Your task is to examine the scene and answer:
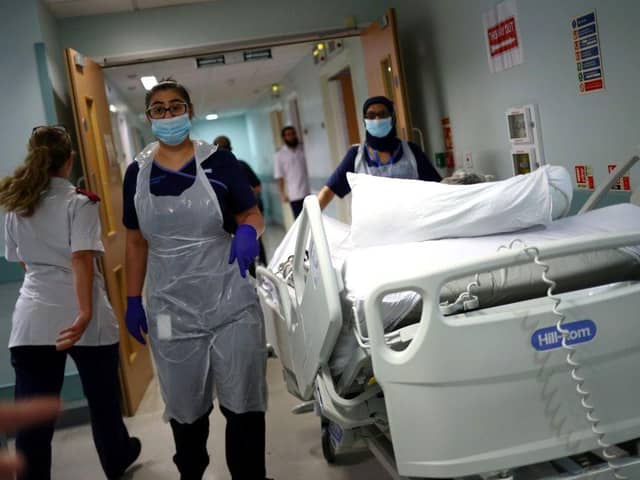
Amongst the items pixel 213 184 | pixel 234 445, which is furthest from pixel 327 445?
pixel 213 184

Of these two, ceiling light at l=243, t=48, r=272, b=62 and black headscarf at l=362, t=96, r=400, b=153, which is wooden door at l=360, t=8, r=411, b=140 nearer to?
ceiling light at l=243, t=48, r=272, b=62

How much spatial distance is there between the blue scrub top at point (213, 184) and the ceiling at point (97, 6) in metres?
2.42

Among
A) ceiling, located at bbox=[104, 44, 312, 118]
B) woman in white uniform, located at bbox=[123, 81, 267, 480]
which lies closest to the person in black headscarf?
woman in white uniform, located at bbox=[123, 81, 267, 480]

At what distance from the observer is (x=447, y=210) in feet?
7.14

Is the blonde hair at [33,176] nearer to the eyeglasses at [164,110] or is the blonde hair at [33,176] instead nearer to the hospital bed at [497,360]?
the eyeglasses at [164,110]

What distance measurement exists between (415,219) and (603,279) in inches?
20.7

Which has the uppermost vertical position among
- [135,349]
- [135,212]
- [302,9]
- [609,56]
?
[302,9]

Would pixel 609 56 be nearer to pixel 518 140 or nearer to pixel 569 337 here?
pixel 518 140

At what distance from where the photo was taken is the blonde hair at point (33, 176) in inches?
110

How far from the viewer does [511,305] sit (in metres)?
1.83

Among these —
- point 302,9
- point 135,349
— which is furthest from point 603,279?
point 302,9

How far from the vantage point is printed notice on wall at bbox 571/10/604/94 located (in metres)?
2.98

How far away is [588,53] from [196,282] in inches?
70.2

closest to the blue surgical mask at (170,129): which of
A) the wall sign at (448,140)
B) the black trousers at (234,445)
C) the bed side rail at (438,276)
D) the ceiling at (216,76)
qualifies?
the black trousers at (234,445)
